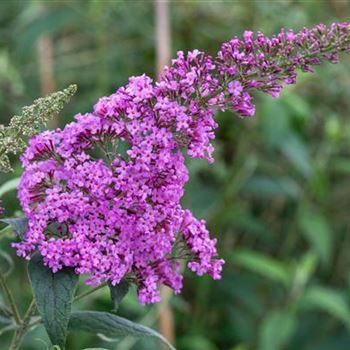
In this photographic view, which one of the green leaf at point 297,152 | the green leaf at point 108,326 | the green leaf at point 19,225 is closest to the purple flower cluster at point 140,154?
the green leaf at point 19,225

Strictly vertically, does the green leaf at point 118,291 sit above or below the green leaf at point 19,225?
below

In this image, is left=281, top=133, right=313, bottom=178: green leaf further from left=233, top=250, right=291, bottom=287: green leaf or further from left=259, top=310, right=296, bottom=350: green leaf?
left=259, top=310, right=296, bottom=350: green leaf

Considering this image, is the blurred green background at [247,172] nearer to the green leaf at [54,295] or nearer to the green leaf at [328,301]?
the green leaf at [328,301]

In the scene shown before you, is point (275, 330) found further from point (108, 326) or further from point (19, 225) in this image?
point (19, 225)

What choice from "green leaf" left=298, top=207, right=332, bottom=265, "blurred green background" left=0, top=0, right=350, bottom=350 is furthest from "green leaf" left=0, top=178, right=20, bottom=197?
"green leaf" left=298, top=207, right=332, bottom=265

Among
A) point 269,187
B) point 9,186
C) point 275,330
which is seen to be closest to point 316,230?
point 269,187

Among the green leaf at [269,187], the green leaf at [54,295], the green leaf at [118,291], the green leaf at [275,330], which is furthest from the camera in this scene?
the green leaf at [269,187]

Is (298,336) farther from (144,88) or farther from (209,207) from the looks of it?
(144,88)
